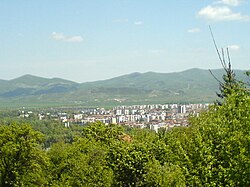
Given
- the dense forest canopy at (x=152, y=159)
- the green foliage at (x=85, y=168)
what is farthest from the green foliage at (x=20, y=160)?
the green foliage at (x=85, y=168)

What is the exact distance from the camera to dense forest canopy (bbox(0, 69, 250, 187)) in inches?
634

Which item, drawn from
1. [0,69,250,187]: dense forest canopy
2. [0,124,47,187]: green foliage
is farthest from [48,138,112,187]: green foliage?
[0,124,47,187]: green foliage

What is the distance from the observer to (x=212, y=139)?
697 inches

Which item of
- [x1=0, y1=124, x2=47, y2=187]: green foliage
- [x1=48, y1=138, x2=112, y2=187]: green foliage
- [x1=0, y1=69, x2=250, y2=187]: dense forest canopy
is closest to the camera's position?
[x1=0, y1=69, x2=250, y2=187]: dense forest canopy

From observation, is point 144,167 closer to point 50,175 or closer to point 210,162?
point 210,162

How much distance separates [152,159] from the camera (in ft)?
62.5

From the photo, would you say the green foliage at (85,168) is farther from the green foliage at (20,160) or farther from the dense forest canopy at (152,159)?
the green foliage at (20,160)

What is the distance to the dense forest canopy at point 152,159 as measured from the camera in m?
16.1

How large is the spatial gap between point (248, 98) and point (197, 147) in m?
2.93

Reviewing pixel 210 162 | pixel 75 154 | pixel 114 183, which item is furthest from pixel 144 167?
pixel 75 154

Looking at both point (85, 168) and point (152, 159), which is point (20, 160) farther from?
point (152, 159)

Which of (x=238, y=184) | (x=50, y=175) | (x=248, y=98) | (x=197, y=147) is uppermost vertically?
(x=248, y=98)

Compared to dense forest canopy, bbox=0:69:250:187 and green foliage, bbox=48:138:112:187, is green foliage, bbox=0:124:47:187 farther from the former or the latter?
Result: green foliage, bbox=48:138:112:187

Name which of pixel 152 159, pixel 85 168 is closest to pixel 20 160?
pixel 85 168
